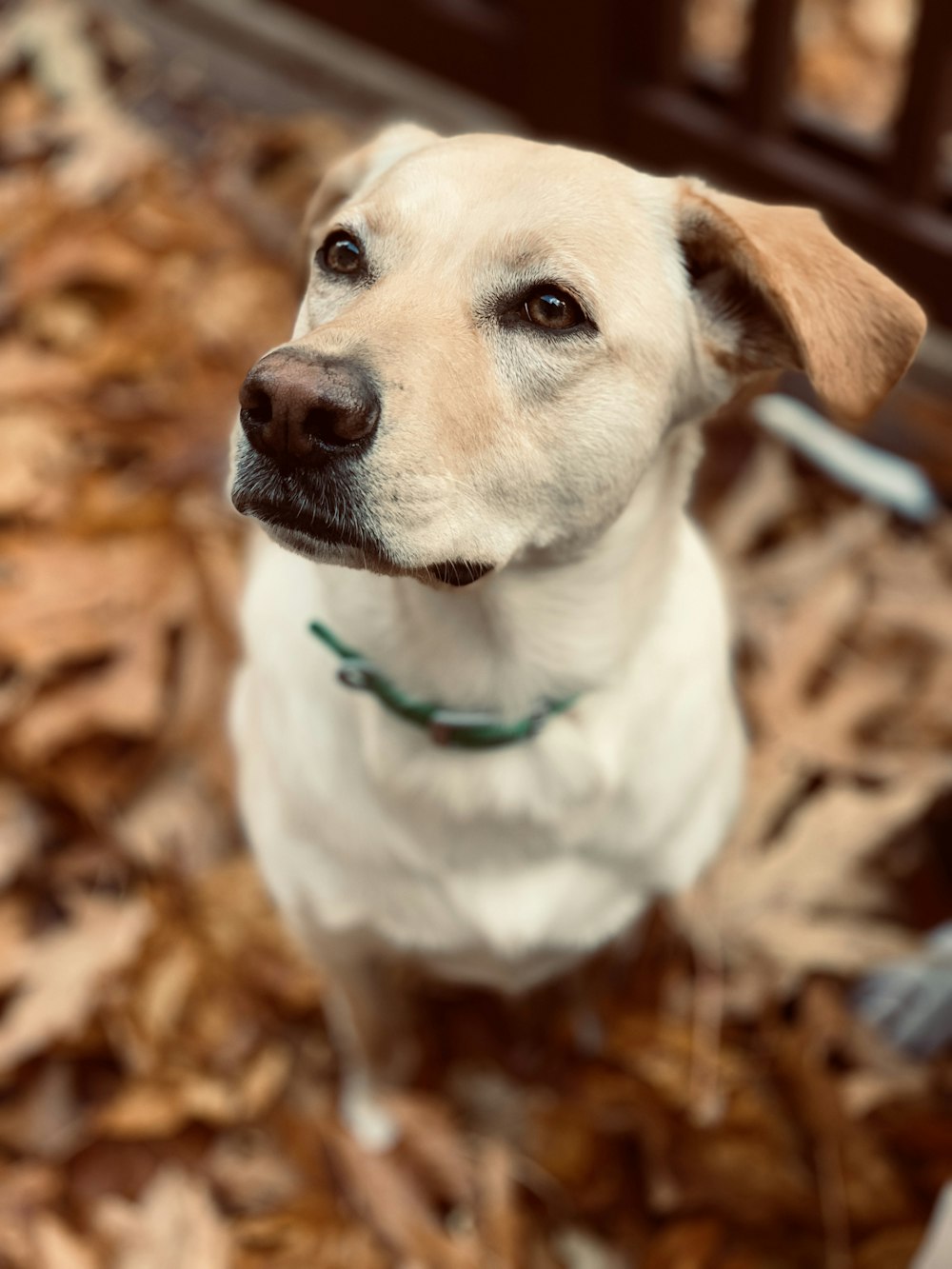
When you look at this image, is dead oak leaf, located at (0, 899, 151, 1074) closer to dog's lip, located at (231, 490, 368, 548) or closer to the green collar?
the green collar

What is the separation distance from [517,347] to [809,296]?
12.1 inches

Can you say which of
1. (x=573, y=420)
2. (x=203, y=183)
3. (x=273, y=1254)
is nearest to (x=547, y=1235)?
(x=273, y=1254)

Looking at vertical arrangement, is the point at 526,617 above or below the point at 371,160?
below

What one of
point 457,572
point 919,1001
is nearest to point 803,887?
point 919,1001

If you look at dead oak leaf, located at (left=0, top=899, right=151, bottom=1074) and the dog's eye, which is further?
dead oak leaf, located at (left=0, top=899, right=151, bottom=1074)

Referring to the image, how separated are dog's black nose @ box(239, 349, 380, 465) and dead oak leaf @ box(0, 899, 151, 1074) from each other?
4.27 ft

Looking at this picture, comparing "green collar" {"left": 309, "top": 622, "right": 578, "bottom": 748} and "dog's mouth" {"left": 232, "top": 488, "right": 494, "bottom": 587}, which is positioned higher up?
"dog's mouth" {"left": 232, "top": 488, "right": 494, "bottom": 587}

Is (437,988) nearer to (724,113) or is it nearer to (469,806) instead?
(469,806)

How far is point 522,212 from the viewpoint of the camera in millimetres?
1338

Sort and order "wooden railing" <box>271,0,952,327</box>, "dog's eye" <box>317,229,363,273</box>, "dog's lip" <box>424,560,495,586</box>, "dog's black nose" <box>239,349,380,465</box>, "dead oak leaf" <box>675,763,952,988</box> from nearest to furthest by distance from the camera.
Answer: "dog's black nose" <box>239,349,380,465</box> < "dog's lip" <box>424,560,495,586</box> < "dog's eye" <box>317,229,363,273</box> < "dead oak leaf" <box>675,763,952,988</box> < "wooden railing" <box>271,0,952,327</box>

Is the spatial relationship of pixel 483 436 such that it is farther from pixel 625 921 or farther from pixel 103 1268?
pixel 103 1268

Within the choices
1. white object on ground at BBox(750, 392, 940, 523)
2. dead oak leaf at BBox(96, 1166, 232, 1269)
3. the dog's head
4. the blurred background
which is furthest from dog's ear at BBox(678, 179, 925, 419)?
dead oak leaf at BBox(96, 1166, 232, 1269)

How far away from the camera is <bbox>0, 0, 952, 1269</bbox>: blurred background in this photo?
2.06 meters

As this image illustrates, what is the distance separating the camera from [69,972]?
2170 millimetres
